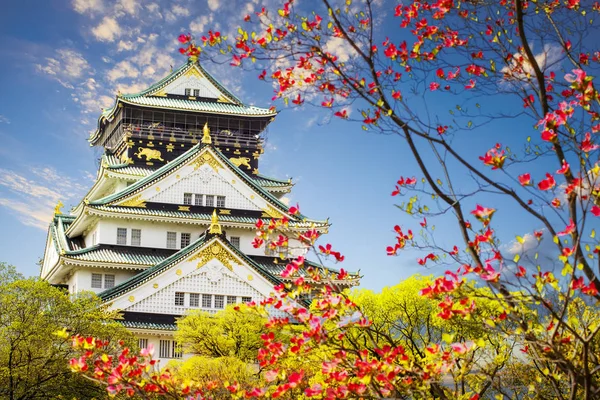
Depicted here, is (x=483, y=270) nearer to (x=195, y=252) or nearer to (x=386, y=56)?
(x=386, y=56)

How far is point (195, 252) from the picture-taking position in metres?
38.8

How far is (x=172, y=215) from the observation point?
4325 centimetres

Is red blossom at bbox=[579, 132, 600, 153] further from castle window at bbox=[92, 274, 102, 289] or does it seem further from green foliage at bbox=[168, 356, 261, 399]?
castle window at bbox=[92, 274, 102, 289]

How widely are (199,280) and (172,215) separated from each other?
230 inches

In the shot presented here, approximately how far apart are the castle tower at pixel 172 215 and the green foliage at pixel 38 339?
478cm

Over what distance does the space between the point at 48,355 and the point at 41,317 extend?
4.94 feet

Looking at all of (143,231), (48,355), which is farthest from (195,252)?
(48,355)

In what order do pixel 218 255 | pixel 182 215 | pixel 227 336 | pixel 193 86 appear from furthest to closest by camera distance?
pixel 193 86
pixel 182 215
pixel 218 255
pixel 227 336

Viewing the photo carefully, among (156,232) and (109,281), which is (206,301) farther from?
(156,232)

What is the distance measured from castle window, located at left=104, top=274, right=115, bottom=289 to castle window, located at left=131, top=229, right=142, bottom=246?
2425 mm

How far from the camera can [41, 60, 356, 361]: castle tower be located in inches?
1506

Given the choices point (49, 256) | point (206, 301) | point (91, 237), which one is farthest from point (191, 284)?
point (49, 256)

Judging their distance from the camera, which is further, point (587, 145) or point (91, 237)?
point (91, 237)

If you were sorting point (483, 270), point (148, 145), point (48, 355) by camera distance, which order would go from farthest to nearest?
point (148, 145)
point (48, 355)
point (483, 270)
